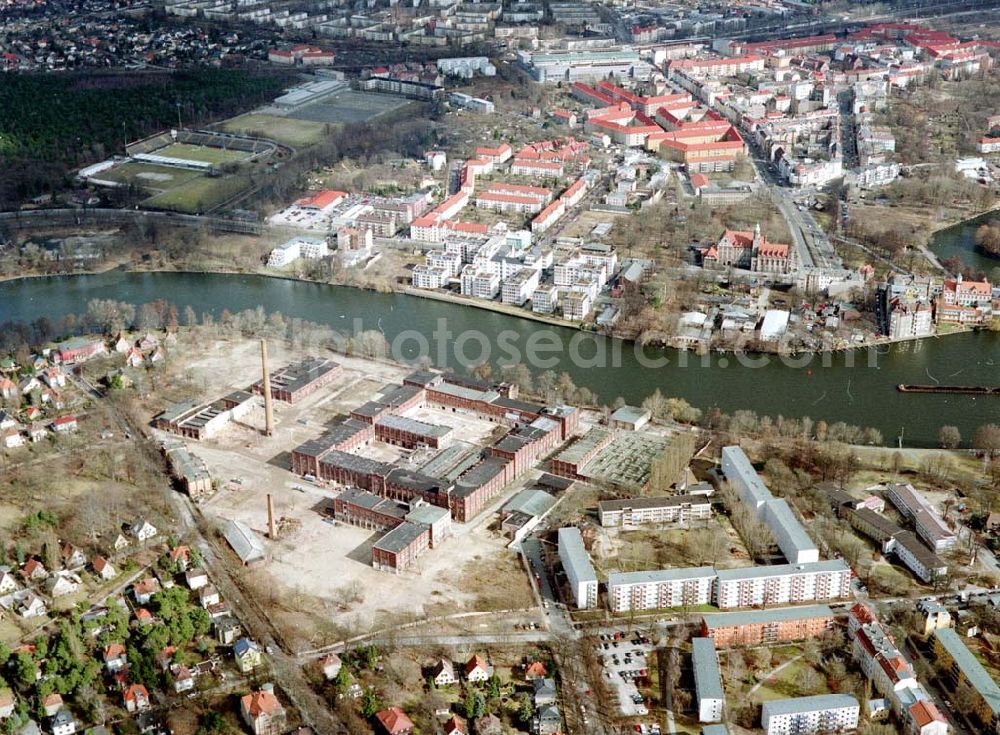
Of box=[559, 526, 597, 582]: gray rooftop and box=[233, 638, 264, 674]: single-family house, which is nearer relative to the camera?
box=[233, 638, 264, 674]: single-family house

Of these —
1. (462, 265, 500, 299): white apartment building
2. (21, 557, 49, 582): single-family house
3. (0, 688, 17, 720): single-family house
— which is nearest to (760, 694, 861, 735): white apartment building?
(0, 688, 17, 720): single-family house

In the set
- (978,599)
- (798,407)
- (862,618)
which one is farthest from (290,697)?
(798,407)

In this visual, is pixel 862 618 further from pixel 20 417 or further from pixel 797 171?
pixel 797 171

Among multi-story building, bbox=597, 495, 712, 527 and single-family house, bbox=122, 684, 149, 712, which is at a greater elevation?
multi-story building, bbox=597, 495, 712, 527

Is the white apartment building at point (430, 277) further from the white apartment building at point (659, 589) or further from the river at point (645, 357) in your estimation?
the white apartment building at point (659, 589)

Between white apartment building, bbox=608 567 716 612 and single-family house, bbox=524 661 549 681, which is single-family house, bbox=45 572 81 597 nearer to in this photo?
single-family house, bbox=524 661 549 681

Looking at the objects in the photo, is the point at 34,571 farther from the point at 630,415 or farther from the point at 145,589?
the point at 630,415

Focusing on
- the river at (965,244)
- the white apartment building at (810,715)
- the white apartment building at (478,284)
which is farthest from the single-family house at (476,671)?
the river at (965,244)
